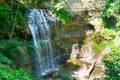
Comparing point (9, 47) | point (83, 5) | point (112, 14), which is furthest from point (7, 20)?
point (112, 14)

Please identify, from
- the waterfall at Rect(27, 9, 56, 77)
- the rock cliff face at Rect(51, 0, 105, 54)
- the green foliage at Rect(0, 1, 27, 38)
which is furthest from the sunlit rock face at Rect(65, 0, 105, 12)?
the green foliage at Rect(0, 1, 27, 38)

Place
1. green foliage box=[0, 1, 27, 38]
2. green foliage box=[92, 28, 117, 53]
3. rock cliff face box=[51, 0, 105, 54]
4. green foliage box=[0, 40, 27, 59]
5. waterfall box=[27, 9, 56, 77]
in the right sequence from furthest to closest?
green foliage box=[92, 28, 117, 53] → rock cliff face box=[51, 0, 105, 54] → waterfall box=[27, 9, 56, 77] → green foliage box=[0, 1, 27, 38] → green foliage box=[0, 40, 27, 59]

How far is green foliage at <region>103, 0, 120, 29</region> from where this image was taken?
17000 mm

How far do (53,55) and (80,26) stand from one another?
319 cm

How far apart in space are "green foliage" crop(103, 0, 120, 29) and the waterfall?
4.05 metres

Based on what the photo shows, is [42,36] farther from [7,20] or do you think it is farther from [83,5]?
[83,5]

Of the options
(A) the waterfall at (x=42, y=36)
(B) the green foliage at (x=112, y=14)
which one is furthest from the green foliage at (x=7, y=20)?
(B) the green foliage at (x=112, y=14)

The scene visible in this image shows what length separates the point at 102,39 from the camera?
Answer: 1641cm

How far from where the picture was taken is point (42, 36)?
1417 cm

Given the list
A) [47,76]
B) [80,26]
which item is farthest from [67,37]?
[47,76]

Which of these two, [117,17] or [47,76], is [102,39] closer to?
[117,17]

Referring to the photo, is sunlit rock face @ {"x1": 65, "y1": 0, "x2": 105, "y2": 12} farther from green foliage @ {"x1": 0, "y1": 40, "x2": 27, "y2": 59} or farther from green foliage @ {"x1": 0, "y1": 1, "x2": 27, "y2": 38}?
green foliage @ {"x1": 0, "y1": 40, "x2": 27, "y2": 59}

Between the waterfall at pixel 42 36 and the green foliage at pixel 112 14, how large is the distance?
4.05 metres

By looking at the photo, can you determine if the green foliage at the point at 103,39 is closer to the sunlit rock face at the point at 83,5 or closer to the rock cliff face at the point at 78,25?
the rock cliff face at the point at 78,25
